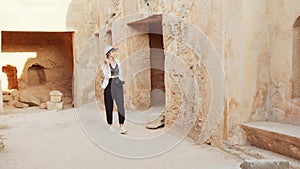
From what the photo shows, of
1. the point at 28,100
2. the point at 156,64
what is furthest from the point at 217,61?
the point at 28,100

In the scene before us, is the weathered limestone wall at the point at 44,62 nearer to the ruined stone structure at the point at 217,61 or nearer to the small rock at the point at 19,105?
the small rock at the point at 19,105

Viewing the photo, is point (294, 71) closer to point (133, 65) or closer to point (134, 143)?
point (134, 143)

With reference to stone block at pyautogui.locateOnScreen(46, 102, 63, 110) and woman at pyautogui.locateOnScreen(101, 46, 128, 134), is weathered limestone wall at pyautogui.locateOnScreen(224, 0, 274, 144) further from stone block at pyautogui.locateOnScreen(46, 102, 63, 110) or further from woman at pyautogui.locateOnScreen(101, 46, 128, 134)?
stone block at pyautogui.locateOnScreen(46, 102, 63, 110)

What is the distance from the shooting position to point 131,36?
22.3 feet

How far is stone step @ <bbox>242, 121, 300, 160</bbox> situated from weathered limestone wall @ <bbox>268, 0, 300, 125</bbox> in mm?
164

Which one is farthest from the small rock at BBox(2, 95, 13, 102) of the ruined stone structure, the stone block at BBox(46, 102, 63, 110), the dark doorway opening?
the dark doorway opening

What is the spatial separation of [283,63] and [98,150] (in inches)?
95.5

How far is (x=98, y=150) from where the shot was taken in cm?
413

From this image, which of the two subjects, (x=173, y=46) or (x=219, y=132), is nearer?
(x=219, y=132)

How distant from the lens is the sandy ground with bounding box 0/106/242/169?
3479 millimetres

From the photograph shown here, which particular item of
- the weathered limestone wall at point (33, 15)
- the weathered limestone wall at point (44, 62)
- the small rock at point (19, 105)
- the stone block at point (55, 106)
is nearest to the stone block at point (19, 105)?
the small rock at point (19, 105)

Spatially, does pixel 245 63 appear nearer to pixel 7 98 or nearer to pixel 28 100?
pixel 28 100

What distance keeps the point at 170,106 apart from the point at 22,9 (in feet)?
20.4

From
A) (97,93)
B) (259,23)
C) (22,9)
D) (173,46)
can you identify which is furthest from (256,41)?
(22,9)
